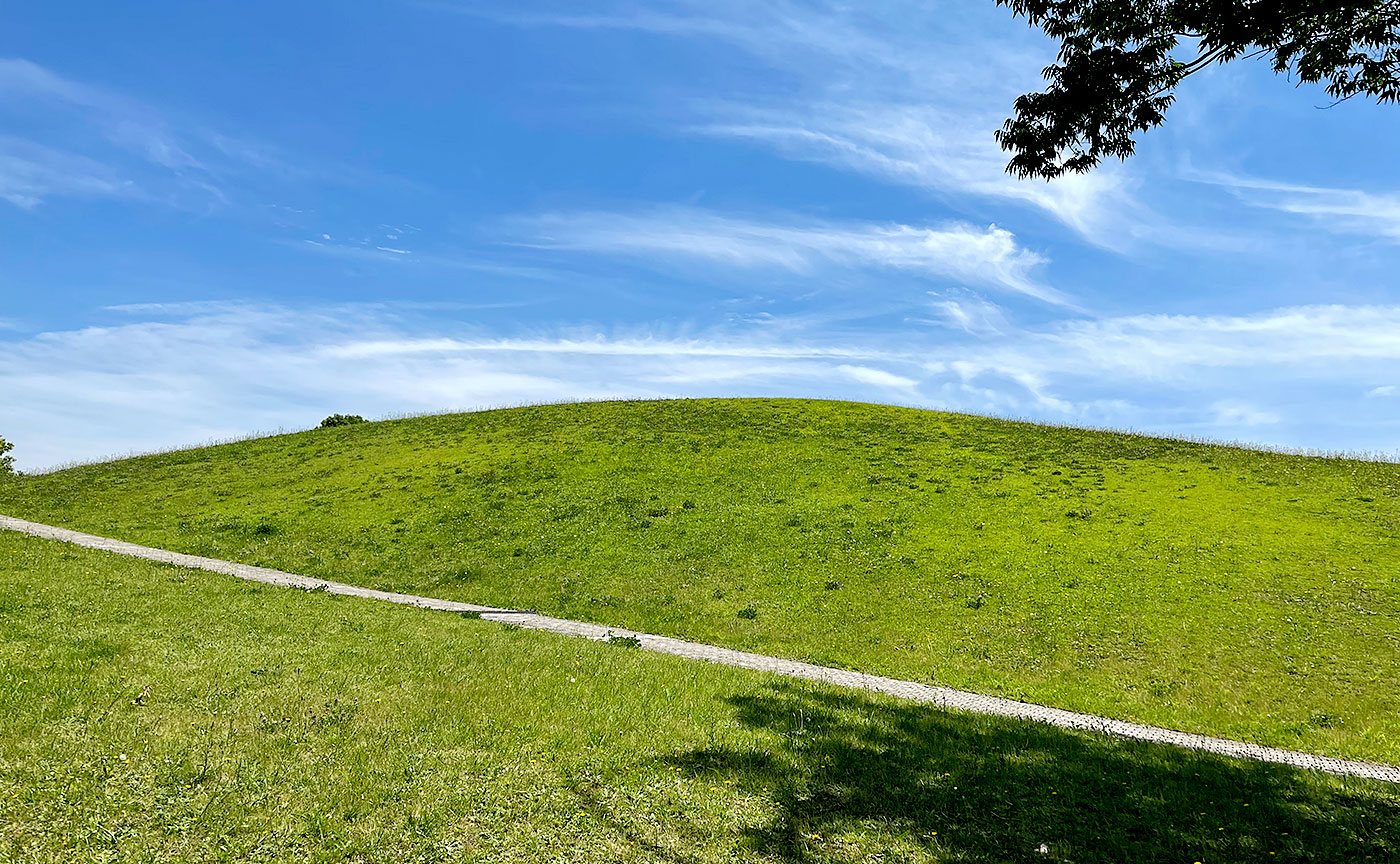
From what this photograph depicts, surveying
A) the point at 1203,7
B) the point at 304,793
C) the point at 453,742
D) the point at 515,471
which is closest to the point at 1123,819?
the point at 453,742

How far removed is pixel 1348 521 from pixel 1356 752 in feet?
73.8

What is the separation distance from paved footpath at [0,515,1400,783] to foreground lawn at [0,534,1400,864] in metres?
2.32

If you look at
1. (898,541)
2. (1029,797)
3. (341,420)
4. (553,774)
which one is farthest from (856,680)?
(341,420)

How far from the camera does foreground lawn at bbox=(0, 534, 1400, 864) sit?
834 centimetres

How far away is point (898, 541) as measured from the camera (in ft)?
104

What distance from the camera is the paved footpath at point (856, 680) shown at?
15094 millimetres

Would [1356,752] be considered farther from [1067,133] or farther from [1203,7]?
[1203,7]

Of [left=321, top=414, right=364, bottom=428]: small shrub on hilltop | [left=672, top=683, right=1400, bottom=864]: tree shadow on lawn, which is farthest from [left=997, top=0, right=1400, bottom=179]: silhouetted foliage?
[left=321, top=414, right=364, bottom=428]: small shrub on hilltop

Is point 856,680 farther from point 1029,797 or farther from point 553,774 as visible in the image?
point 553,774

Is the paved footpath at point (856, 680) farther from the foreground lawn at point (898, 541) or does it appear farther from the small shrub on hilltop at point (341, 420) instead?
the small shrub on hilltop at point (341, 420)

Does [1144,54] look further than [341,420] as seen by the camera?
No

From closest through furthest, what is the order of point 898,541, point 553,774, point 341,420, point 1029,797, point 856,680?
1. point 553,774
2. point 1029,797
3. point 856,680
4. point 898,541
5. point 341,420

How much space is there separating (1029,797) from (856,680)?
8.87 metres

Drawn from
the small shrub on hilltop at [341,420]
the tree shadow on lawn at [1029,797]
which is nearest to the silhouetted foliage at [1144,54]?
the tree shadow on lawn at [1029,797]
